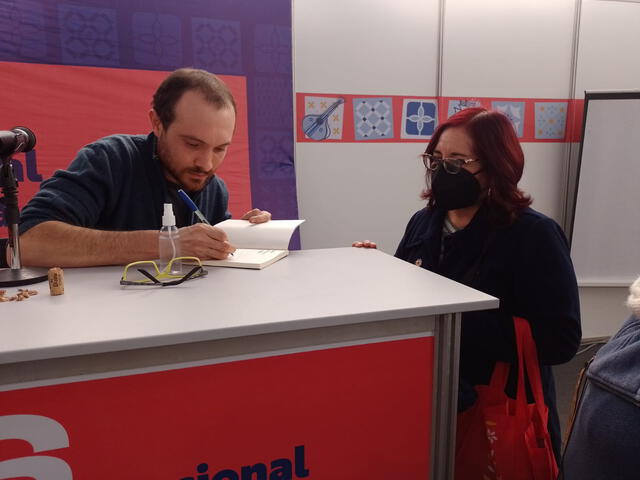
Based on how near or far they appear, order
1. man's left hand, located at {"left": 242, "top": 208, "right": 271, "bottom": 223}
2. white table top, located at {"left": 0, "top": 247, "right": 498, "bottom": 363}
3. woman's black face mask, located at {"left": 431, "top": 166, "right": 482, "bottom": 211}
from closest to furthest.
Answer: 1. white table top, located at {"left": 0, "top": 247, "right": 498, "bottom": 363}
2. woman's black face mask, located at {"left": 431, "top": 166, "right": 482, "bottom": 211}
3. man's left hand, located at {"left": 242, "top": 208, "right": 271, "bottom": 223}

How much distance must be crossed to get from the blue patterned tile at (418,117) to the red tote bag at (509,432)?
6.40ft

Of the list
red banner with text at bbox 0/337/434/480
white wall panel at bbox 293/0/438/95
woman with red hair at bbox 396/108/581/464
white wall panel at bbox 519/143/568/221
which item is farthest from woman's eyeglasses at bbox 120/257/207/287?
white wall panel at bbox 519/143/568/221

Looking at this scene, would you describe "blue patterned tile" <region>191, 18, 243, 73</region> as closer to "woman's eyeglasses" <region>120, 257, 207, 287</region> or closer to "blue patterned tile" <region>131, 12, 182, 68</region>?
"blue patterned tile" <region>131, 12, 182, 68</region>

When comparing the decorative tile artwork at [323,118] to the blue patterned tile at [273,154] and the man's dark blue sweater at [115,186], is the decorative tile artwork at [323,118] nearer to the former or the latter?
the blue patterned tile at [273,154]

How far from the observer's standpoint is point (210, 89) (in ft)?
5.02

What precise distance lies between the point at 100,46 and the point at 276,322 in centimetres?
214

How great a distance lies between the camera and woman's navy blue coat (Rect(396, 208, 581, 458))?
1230 mm

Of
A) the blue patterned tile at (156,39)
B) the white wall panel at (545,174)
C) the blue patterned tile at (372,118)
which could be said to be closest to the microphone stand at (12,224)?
the blue patterned tile at (156,39)

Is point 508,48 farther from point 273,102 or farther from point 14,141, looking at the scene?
point 14,141

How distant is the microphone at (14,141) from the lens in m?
1.07

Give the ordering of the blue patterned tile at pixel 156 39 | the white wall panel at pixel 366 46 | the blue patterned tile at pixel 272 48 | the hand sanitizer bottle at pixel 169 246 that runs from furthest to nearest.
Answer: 1. the white wall panel at pixel 366 46
2. the blue patterned tile at pixel 272 48
3. the blue patterned tile at pixel 156 39
4. the hand sanitizer bottle at pixel 169 246

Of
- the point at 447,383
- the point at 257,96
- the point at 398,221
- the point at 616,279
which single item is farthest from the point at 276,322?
the point at 616,279

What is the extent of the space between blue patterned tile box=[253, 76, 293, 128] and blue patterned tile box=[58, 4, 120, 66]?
28.4 inches

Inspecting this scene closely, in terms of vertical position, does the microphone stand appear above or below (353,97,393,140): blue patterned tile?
below
